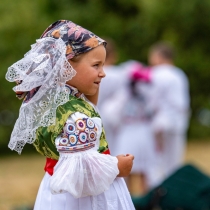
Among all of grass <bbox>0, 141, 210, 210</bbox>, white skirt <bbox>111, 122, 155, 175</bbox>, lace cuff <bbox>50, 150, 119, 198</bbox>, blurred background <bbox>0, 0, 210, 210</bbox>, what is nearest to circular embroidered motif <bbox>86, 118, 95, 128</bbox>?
lace cuff <bbox>50, 150, 119, 198</bbox>

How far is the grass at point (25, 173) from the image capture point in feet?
28.2

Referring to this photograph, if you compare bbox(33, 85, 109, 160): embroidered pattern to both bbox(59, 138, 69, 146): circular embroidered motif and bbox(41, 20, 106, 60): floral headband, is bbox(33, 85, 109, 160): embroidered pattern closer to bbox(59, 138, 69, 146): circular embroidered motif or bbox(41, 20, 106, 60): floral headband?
bbox(59, 138, 69, 146): circular embroidered motif

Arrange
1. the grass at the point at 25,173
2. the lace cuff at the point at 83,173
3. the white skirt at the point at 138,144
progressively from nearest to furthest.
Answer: the lace cuff at the point at 83,173
the white skirt at the point at 138,144
the grass at the point at 25,173

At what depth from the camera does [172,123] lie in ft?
29.3

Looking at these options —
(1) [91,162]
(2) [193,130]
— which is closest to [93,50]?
(1) [91,162]

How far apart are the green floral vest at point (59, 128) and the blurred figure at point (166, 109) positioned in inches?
197

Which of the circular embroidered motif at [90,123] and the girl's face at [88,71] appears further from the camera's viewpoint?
the girl's face at [88,71]

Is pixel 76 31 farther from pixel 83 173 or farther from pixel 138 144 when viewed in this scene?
pixel 138 144

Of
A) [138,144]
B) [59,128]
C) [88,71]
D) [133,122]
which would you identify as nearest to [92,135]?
[59,128]

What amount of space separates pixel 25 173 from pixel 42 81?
339 inches

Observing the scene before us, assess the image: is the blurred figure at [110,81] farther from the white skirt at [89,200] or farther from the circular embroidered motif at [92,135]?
the circular embroidered motif at [92,135]

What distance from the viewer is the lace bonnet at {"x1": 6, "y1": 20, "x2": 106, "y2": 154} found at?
314cm

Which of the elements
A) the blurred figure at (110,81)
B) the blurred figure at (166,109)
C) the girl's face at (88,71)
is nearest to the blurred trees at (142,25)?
the blurred figure at (166,109)

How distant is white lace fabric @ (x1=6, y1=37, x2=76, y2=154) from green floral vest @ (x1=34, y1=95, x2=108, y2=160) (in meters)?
0.03
